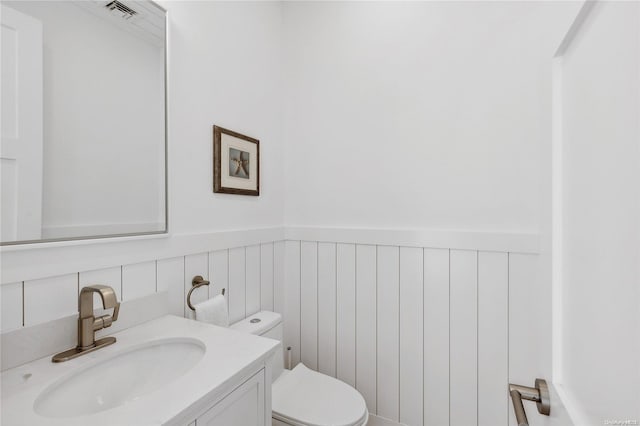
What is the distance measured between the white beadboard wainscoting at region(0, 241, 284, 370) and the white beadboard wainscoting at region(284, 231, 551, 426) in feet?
1.08

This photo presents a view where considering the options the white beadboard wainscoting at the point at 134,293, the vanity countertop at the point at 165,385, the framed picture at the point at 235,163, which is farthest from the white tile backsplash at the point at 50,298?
the framed picture at the point at 235,163

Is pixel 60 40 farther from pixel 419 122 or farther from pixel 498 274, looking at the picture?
pixel 498 274

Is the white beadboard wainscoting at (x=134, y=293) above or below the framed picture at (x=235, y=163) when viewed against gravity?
below

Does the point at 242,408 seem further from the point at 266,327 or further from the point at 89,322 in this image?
the point at 266,327

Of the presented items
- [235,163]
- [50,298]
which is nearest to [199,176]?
[235,163]

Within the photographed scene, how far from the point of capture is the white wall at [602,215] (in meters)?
0.31

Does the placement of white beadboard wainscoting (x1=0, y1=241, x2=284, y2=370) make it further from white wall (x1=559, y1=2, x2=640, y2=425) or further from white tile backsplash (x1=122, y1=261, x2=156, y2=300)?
white wall (x1=559, y1=2, x2=640, y2=425)

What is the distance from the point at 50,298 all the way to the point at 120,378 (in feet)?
0.98

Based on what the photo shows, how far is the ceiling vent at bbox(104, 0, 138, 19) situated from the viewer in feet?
3.33

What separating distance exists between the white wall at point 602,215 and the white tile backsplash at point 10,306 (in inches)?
47.2

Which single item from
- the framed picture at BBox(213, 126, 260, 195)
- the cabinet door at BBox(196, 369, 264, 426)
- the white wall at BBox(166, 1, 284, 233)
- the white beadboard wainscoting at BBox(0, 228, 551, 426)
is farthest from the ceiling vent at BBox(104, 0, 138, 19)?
the cabinet door at BBox(196, 369, 264, 426)

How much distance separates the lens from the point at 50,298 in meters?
0.86

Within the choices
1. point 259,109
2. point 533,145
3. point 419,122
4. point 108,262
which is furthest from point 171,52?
point 533,145

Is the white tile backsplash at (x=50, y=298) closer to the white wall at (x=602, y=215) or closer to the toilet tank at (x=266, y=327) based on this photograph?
the toilet tank at (x=266, y=327)
